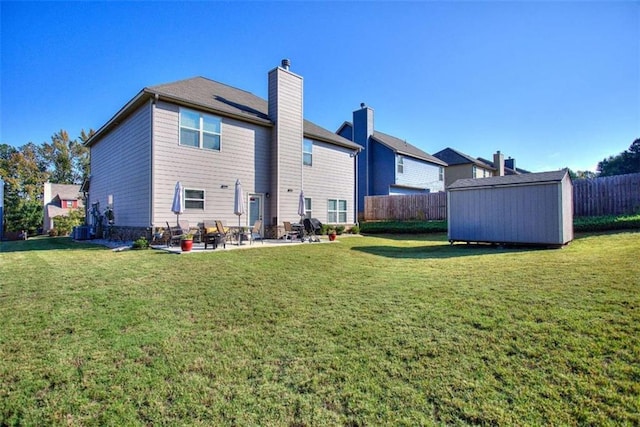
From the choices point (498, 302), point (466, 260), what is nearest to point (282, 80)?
point (466, 260)

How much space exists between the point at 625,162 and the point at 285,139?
51.6m

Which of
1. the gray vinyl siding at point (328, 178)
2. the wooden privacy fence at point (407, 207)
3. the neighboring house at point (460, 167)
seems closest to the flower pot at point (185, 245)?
the gray vinyl siding at point (328, 178)

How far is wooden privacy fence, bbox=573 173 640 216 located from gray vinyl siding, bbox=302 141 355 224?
37.4ft

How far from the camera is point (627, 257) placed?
676 cm

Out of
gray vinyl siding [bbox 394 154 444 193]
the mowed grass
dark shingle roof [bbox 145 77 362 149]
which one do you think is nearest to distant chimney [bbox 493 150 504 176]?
gray vinyl siding [bbox 394 154 444 193]

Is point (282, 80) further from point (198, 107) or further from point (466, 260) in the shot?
point (466, 260)

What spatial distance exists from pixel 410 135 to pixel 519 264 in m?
25.1

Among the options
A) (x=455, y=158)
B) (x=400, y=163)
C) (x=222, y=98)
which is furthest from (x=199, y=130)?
(x=455, y=158)

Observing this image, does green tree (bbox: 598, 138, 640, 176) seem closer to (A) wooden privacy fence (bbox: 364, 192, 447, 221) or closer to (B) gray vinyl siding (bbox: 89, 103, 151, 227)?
(A) wooden privacy fence (bbox: 364, 192, 447, 221)

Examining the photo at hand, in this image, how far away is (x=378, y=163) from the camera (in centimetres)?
2508

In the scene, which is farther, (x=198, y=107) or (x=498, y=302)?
(x=198, y=107)

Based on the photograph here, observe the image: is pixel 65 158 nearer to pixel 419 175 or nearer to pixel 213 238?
pixel 213 238

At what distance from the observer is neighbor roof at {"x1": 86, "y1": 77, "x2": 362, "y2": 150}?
11771 millimetres

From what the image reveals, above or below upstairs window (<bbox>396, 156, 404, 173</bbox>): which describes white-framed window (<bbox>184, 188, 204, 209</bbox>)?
below
